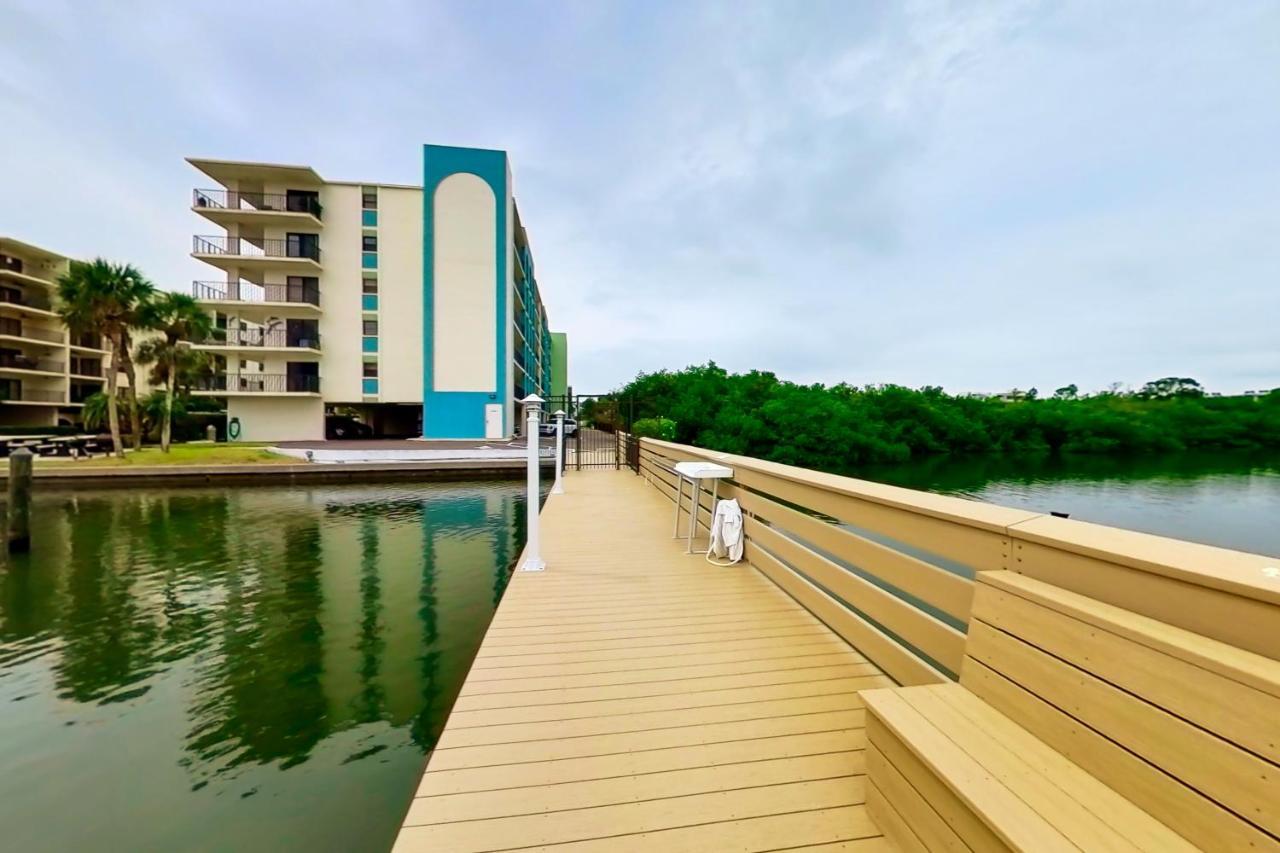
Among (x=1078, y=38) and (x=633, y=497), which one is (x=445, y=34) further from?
(x=1078, y=38)

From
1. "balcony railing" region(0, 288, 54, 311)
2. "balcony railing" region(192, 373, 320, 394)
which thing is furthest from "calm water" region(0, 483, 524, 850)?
"balcony railing" region(0, 288, 54, 311)

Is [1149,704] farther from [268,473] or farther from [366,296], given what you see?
[366,296]

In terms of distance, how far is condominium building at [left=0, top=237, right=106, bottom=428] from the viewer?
90.4 feet

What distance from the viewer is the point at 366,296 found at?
934 inches

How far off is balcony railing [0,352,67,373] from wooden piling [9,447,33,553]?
3228 centimetres

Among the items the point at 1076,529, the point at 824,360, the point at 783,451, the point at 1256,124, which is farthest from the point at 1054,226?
the point at 1076,529

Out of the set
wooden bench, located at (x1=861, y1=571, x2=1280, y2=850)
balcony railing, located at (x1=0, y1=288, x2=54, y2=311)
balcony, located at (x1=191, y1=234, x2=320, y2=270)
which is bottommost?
wooden bench, located at (x1=861, y1=571, x2=1280, y2=850)

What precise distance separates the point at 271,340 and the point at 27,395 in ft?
61.8

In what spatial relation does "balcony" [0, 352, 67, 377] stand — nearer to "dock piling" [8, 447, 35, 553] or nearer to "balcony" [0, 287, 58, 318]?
"balcony" [0, 287, 58, 318]

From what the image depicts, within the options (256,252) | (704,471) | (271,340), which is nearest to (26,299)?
(256,252)

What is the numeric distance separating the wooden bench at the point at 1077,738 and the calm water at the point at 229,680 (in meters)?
2.40

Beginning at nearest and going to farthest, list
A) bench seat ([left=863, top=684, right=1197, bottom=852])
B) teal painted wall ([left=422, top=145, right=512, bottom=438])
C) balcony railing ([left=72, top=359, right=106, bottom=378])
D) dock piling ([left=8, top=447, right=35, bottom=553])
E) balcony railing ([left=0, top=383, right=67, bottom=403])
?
1. bench seat ([left=863, top=684, right=1197, bottom=852])
2. dock piling ([left=8, top=447, right=35, bottom=553])
3. teal painted wall ([left=422, top=145, right=512, bottom=438])
4. balcony railing ([left=0, top=383, right=67, bottom=403])
5. balcony railing ([left=72, top=359, right=106, bottom=378])

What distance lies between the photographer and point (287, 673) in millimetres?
3875

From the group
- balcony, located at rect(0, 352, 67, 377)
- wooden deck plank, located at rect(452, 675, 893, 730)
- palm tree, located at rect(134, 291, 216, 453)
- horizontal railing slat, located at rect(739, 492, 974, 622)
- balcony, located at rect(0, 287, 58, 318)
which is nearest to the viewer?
horizontal railing slat, located at rect(739, 492, 974, 622)
